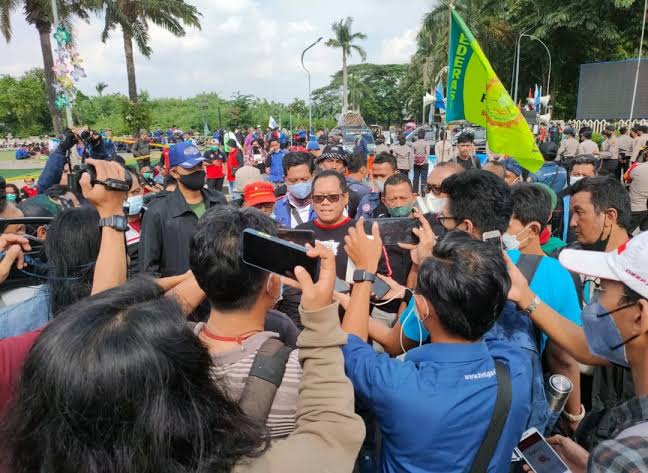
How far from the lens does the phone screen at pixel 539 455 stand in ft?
5.56

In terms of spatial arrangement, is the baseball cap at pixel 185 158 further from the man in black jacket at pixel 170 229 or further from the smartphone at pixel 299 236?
the smartphone at pixel 299 236

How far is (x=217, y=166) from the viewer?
1104 centimetres

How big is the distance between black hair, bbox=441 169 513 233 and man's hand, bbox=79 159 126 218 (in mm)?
1644

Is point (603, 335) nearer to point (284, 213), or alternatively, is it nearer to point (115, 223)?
point (115, 223)

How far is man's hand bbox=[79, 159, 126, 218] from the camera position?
1970mm

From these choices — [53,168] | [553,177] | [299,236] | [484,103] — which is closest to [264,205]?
[484,103]

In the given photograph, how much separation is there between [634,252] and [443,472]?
920 millimetres

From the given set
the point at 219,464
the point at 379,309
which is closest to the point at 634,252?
the point at 219,464

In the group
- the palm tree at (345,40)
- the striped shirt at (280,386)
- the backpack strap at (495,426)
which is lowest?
the backpack strap at (495,426)

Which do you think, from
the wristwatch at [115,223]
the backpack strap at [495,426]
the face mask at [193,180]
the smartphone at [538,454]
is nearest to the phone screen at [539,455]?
the smartphone at [538,454]

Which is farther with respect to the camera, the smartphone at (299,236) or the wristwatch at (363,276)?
the wristwatch at (363,276)

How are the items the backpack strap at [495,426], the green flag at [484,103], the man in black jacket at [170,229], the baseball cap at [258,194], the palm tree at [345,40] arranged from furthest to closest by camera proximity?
1. the palm tree at [345,40]
2. the baseball cap at [258,194]
3. the green flag at [484,103]
4. the man in black jacket at [170,229]
5. the backpack strap at [495,426]

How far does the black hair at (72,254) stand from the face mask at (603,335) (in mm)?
2090

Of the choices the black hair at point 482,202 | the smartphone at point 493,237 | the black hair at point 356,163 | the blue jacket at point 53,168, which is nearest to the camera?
the smartphone at point 493,237
